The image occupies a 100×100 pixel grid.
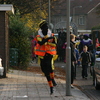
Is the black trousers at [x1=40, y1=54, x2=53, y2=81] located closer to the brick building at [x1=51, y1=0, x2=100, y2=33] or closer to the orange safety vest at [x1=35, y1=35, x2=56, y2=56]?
→ the orange safety vest at [x1=35, y1=35, x2=56, y2=56]

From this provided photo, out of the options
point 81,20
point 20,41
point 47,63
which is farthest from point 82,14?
point 47,63

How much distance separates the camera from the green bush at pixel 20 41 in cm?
1833

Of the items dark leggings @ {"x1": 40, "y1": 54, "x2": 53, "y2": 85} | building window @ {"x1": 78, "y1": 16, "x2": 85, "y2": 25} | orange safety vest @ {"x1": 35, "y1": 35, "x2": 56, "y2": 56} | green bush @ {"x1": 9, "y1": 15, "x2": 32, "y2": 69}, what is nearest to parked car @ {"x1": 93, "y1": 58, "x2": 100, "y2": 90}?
dark leggings @ {"x1": 40, "y1": 54, "x2": 53, "y2": 85}

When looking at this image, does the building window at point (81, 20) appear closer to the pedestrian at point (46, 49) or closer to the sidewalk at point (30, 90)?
the sidewalk at point (30, 90)

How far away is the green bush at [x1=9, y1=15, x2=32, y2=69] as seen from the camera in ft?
60.1

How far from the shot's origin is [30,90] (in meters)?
11.1

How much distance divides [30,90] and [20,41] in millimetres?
7606

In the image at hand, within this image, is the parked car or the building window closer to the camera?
the parked car

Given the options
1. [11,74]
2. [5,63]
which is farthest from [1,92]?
[11,74]

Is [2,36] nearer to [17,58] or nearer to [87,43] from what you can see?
[17,58]

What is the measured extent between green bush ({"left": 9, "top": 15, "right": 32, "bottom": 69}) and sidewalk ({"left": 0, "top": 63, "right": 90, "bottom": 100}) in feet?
14.4

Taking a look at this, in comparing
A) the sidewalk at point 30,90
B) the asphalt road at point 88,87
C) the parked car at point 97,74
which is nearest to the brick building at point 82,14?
the asphalt road at point 88,87

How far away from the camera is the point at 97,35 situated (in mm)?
24641

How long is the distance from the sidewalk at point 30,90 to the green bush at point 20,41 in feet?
14.4
